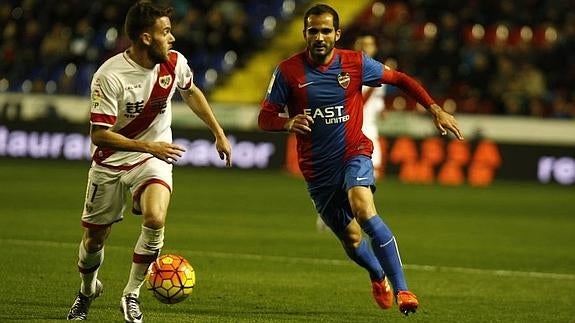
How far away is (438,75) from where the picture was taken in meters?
27.4

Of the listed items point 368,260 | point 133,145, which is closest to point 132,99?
point 133,145

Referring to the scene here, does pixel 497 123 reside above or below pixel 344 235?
below

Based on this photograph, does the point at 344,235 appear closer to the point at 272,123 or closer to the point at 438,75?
the point at 272,123

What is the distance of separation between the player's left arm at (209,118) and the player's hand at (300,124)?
0.44m

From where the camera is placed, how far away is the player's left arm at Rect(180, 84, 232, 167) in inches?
343

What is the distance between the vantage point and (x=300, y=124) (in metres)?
8.67

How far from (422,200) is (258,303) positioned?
38.6 feet

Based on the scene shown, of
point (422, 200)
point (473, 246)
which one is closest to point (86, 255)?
point (473, 246)

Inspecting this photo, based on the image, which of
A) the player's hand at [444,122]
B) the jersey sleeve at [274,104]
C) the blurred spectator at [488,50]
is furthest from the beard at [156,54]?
the blurred spectator at [488,50]

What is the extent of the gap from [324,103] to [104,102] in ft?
5.85

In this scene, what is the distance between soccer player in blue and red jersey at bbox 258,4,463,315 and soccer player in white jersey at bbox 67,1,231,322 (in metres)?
0.79

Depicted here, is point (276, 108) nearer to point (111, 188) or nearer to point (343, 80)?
point (343, 80)

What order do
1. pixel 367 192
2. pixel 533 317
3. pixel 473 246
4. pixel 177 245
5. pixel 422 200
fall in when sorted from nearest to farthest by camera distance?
Answer: pixel 367 192 < pixel 533 317 < pixel 177 245 < pixel 473 246 < pixel 422 200

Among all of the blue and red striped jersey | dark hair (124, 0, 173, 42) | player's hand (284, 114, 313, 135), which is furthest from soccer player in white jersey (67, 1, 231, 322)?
the blue and red striped jersey
